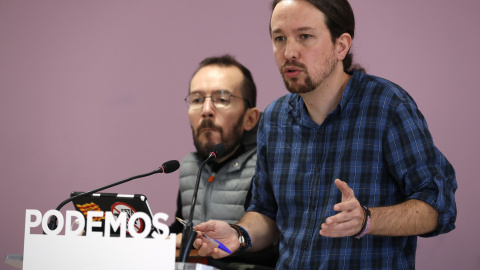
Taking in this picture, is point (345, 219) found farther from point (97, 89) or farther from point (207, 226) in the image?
point (97, 89)

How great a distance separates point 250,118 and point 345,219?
1420mm

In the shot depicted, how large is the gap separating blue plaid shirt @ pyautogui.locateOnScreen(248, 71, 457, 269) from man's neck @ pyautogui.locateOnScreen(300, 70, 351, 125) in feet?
0.16

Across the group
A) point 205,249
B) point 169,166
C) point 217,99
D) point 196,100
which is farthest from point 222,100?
point 205,249

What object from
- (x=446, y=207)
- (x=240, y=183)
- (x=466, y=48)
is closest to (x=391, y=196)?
(x=446, y=207)

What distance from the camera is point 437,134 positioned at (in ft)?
8.86

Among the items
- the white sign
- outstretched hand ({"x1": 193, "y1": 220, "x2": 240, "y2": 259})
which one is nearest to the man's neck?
outstretched hand ({"x1": 193, "y1": 220, "x2": 240, "y2": 259})

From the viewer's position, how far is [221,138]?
9.05 feet

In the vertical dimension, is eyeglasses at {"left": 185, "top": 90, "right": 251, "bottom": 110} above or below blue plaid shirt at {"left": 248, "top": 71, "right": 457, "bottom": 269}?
above

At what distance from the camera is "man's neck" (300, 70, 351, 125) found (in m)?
2.05

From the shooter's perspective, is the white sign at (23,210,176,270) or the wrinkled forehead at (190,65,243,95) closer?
the white sign at (23,210,176,270)

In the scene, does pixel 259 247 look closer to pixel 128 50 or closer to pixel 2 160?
pixel 128 50

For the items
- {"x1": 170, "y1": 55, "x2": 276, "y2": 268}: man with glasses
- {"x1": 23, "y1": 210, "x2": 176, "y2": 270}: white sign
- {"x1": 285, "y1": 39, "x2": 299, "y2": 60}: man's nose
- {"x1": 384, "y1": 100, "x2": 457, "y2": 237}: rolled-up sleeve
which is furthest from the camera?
{"x1": 170, "y1": 55, "x2": 276, "y2": 268}: man with glasses

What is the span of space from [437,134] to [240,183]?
1003 millimetres

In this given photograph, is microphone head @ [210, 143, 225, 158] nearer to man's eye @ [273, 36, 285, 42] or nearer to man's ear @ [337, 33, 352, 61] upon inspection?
man's eye @ [273, 36, 285, 42]
